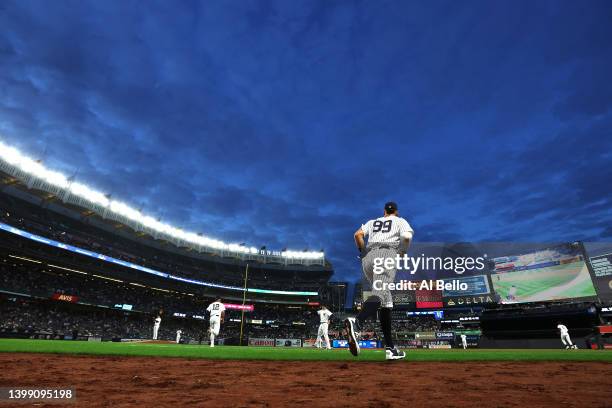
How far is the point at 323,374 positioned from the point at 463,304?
3610 centimetres

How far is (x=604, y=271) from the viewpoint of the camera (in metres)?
29.3

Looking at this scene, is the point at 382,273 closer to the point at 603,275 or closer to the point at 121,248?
the point at 603,275

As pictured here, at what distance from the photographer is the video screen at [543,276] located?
30391 millimetres

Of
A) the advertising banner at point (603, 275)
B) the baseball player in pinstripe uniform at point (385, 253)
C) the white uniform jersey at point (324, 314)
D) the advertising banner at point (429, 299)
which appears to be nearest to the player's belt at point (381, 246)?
the baseball player in pinstripe uniform at point (385, 253)

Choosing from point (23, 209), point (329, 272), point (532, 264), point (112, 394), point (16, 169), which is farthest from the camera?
point (329, 272)

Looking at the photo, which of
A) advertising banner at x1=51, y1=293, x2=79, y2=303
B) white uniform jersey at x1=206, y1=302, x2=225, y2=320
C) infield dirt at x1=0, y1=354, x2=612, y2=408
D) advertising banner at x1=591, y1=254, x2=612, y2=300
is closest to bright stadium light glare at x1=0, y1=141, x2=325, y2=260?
advertising banner at x1=51, y1=293, x2=79, y2=303

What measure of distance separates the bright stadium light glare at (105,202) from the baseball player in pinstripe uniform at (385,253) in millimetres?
42089

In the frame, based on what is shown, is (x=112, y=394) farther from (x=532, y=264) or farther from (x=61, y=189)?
(x=61, y=189)

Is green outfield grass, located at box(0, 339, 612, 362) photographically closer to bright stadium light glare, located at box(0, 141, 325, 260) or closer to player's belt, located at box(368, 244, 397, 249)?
player's belt, located at box(368, 244, 397, 249)

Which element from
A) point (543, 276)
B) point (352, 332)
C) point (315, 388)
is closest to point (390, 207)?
point (352, 332)

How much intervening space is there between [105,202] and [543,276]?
4982 centimetres

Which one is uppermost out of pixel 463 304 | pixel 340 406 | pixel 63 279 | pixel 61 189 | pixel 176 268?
pixel 61 189

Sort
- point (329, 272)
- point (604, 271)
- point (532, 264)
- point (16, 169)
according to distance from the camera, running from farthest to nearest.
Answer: point (329, 272)
point (16, 169)
point (532, 264)
point (604, 271)

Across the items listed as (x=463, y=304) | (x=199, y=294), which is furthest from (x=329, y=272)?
(x=463, y=304)
